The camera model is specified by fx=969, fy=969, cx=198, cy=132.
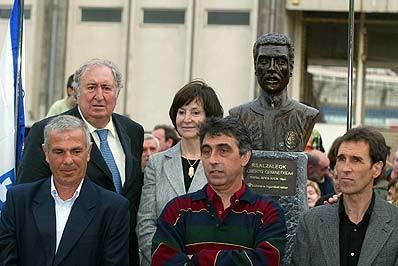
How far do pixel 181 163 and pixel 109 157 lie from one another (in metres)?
0.50

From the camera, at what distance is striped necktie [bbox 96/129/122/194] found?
636 centimetres

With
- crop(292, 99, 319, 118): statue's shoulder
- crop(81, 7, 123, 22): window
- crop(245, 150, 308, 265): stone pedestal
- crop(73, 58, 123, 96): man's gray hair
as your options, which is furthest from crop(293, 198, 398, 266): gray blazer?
crop(81, 7, 123, 22): window

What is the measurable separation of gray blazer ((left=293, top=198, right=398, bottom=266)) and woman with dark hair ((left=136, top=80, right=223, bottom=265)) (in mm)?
817

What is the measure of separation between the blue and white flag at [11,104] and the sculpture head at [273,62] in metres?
2.01

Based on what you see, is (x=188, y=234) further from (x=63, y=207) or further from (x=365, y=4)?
(x=365, y=4)

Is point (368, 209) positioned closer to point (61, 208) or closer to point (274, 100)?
point (274, 100)

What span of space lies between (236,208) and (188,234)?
307mm

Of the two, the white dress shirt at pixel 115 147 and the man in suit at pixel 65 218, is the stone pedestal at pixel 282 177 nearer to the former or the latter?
the white dress shirt at pixel 115 147

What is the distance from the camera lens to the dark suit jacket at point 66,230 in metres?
5.54

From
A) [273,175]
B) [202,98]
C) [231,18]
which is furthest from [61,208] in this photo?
[231,18]

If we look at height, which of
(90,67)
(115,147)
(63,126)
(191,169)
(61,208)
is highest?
(90,67)

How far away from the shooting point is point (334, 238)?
5520 mm

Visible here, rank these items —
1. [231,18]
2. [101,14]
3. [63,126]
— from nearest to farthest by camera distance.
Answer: [63,126] < [231,18] < [101,14]

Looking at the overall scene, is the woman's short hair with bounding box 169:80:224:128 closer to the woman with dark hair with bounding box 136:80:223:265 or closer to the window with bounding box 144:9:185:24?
the woman with dark hair with bounding box 136:80:223:265
